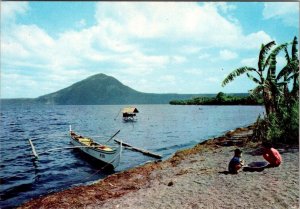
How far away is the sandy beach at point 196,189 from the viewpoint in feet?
38.1

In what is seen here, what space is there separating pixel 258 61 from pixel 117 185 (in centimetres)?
1444

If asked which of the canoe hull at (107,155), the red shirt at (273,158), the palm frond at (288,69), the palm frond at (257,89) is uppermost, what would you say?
the palm frond at (288,69)

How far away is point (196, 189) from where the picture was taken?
13602mm

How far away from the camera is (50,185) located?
2000 centimetres

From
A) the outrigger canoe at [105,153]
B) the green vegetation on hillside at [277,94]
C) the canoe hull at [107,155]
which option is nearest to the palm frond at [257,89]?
the green vegetation on hillside at [277,94]

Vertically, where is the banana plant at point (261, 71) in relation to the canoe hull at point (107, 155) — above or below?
above

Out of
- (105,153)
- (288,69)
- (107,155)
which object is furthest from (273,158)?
(105,153)

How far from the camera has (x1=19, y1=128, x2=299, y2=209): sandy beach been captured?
11.6 m

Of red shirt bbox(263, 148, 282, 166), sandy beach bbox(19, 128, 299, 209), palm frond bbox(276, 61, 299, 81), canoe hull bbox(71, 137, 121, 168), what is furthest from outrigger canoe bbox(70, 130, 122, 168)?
palm frond bbox(276, 61, 299, 81)

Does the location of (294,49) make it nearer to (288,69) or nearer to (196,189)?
(288,69)

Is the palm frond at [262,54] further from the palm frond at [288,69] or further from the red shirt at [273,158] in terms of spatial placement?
the red shirt at [273,158]

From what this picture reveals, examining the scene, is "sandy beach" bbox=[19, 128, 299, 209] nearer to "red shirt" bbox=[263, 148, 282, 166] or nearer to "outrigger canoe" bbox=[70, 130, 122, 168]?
"red shirt" bbox=[263, 148, 282, 166]

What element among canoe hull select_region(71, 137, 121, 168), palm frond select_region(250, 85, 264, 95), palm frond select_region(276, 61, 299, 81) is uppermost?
palm frond select_region(276, 61, 299, 81)

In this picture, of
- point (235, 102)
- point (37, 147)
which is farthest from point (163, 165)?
point (235, 102)
